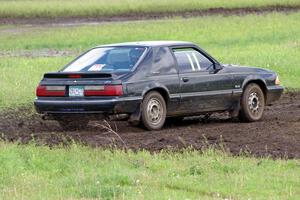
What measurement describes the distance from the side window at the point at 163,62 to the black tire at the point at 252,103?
1.52 m

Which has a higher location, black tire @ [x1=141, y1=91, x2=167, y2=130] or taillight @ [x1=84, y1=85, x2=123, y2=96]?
taillight @ [x1=84, y1=85, x2=123, y2=96]

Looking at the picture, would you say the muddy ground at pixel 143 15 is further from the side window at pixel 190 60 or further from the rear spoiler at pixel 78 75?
the rear spoiler at pixel 78 75

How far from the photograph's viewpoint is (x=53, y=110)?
15.2 metres

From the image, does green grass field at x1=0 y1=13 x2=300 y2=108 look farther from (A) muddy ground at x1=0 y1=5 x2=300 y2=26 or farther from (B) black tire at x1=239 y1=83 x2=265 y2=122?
(B) black tire at x1=239 y1=83 x2=265 y2=122

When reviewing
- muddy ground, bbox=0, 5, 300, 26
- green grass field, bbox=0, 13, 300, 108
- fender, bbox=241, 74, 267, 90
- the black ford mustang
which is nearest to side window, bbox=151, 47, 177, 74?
the black ford mustang

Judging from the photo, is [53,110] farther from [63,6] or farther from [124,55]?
[63,6]

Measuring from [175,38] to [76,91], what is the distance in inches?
803

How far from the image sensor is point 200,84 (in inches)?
637

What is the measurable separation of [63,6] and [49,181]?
4873 centimetres

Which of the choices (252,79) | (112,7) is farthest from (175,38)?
(112,7)

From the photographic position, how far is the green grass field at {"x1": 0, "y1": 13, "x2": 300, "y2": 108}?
76.1 feet

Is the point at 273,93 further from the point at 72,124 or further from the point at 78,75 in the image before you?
the point at 78,75

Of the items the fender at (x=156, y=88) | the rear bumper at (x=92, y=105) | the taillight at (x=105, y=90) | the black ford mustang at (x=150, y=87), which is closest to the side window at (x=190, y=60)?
the black ford mustang at (x=150, y=87)

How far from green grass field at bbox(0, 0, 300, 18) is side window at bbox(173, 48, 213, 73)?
37372mm
